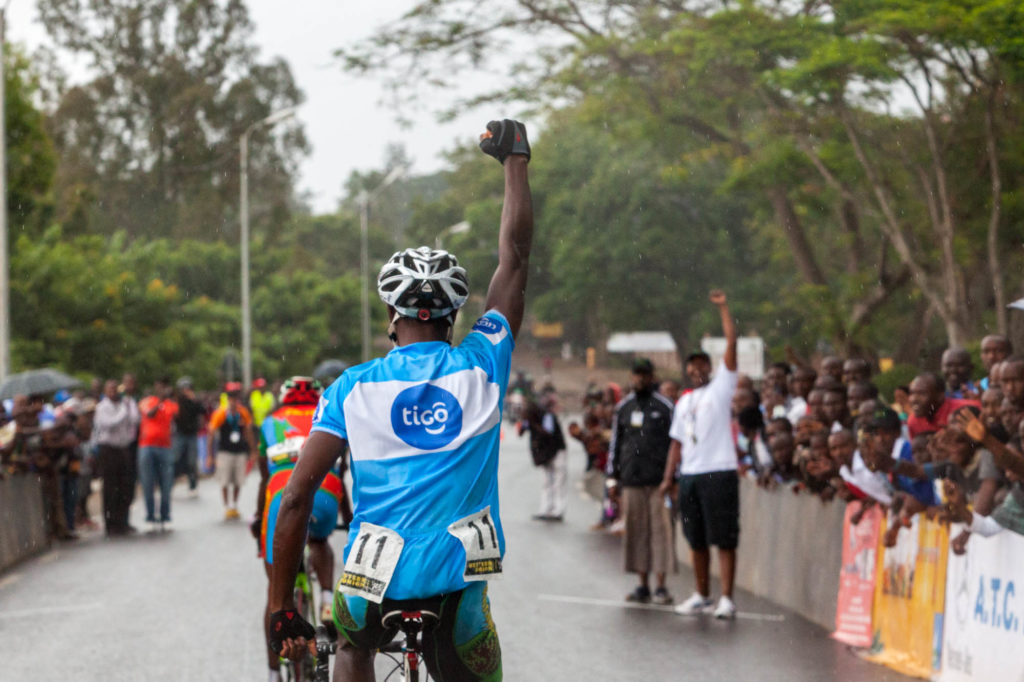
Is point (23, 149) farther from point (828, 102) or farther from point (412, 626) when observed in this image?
point (412, 626)

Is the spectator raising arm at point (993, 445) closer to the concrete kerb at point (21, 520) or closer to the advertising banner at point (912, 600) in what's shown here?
the advertising banner at point (912, 600)

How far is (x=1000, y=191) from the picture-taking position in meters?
19.3

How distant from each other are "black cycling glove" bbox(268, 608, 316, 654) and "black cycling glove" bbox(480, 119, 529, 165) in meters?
1.54

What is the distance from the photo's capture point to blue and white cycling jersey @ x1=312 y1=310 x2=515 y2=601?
409 centimetres

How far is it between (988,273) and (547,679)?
16.2 metres

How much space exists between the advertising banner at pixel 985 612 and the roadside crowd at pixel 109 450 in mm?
9820

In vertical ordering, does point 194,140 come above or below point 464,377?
above

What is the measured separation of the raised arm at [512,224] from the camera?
14.9 ft

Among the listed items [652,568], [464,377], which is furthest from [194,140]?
[464,377]

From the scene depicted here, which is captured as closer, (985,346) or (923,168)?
(985,346)

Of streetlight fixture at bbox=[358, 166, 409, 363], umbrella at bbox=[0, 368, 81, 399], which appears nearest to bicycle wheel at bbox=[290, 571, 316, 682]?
umbrella at bbox=[0, 368, 81, 399]

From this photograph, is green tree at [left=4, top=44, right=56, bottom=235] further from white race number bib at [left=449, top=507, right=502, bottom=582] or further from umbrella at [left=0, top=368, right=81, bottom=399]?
white race number bib at [left=449, top=507, right=502, bottom=582]

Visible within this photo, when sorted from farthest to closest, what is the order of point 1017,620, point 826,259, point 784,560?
point 826,259, point 784,560, point 1017,620

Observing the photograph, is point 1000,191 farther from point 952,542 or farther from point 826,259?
point 826,259
